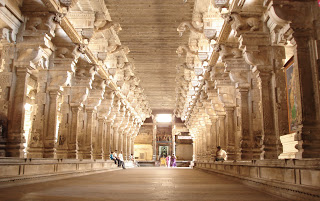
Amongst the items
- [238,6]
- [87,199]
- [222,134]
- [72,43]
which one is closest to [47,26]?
[72,43]

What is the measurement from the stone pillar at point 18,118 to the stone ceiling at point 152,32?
5839 millimetres

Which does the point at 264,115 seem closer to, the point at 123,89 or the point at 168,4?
the point at 168,4

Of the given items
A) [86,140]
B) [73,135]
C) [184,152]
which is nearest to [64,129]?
[73,135]

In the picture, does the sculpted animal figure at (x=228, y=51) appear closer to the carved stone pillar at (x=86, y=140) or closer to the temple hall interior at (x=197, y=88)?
the temple hall interior at (x=197, y=88)

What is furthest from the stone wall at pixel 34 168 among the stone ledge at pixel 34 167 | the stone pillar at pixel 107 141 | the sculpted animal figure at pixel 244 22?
the stone pillar at pixel 107 141

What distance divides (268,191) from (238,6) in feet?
14.9

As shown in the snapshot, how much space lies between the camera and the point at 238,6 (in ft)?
25.7

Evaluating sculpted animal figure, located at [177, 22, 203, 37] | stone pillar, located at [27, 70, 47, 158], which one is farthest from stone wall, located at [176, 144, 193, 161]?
stone pillar, located at [27, 70, 47, 158]

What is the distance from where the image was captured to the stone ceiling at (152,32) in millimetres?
13180

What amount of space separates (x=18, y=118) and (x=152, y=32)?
896cm

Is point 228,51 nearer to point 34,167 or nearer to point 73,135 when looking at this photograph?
point 34,167

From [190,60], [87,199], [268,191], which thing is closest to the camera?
[87,199]

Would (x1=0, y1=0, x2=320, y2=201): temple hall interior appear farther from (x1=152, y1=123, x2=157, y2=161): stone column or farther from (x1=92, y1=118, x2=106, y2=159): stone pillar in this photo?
(x1=152, y1=123, x2=157, y2=161): stone column

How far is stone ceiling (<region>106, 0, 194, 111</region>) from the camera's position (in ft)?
43.2
